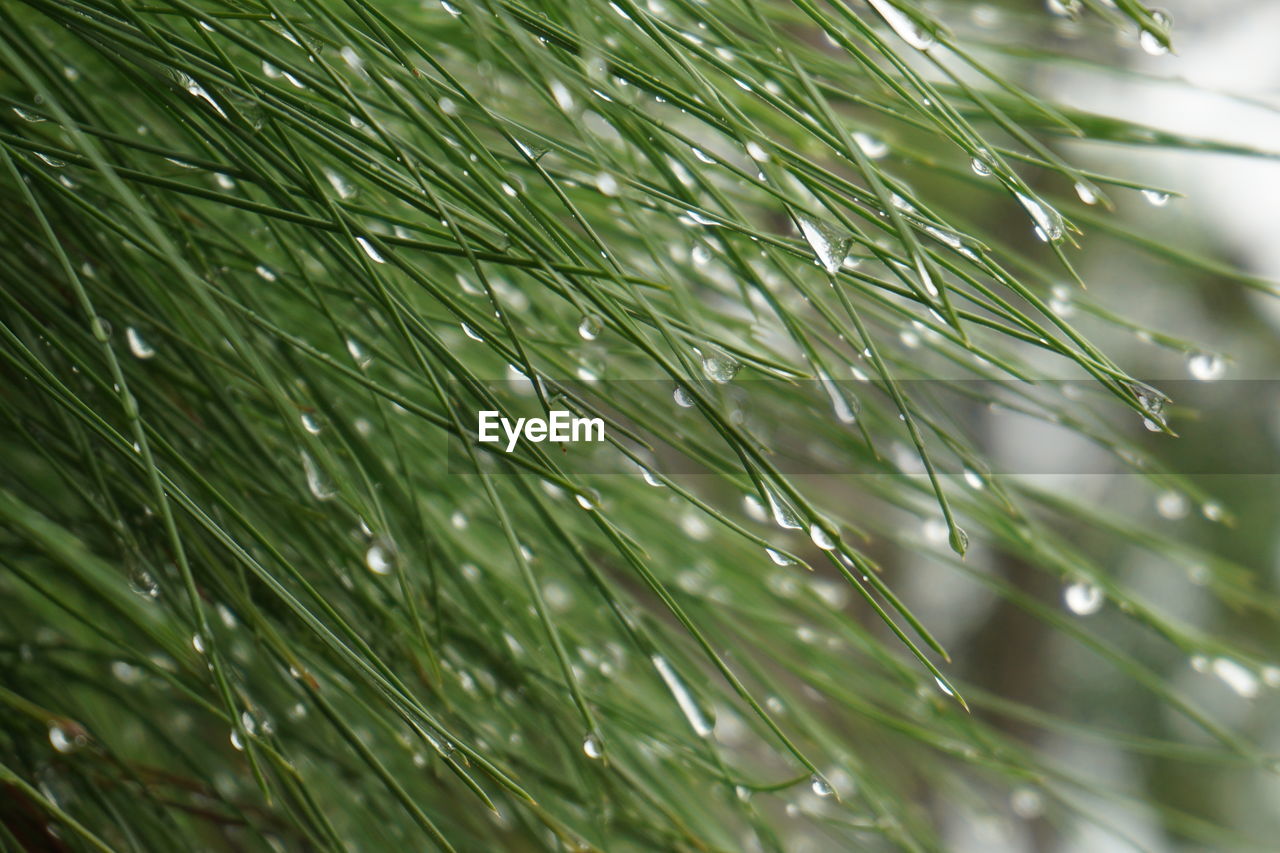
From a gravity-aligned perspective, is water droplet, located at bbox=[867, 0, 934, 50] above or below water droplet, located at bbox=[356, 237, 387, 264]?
above

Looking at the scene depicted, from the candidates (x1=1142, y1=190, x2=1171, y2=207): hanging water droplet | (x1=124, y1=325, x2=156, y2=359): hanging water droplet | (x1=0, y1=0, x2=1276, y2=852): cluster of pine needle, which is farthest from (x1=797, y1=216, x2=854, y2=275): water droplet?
(x1=124, y1=325, x2=156, y2=359): hanging water droplet

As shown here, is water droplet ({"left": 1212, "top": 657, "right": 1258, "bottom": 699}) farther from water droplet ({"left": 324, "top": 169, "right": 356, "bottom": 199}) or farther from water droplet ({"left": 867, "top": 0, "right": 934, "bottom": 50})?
water droplet ({"left": 324, "top": 169, "right": 356, "bottom": 199})

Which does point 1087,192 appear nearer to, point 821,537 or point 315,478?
point 821,537

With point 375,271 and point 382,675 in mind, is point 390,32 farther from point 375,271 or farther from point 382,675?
point 382,675

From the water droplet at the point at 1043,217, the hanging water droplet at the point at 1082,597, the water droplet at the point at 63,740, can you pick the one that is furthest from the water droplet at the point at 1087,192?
the water droplet at the point at 63,740

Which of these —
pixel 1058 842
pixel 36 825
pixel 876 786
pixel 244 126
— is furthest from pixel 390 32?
pixel 1058 842

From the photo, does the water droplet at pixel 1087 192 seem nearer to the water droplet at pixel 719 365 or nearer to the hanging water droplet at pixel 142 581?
the water droplet at pixel 719 365
